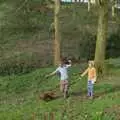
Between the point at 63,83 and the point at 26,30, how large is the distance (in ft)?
73.2

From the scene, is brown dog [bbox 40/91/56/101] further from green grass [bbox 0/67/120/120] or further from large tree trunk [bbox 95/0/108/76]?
large tree trunk [bbox 95/0/108/76]

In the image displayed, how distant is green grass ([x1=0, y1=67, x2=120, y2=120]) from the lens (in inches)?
645

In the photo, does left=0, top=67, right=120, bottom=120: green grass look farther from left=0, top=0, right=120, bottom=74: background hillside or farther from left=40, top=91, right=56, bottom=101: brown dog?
left=0, top=0, right=120, bottom=74: background hillside

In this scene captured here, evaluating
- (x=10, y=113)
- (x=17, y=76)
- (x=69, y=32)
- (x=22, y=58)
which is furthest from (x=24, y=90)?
(x=69, y=32)

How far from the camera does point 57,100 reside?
Result: 19.3 meters

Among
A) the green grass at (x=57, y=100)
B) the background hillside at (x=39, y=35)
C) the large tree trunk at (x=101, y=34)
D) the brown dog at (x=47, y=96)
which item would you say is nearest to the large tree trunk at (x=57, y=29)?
the background hillside at (x=39, y=35)

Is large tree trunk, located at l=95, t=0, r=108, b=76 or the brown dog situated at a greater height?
large tree trunk, located at l=95, t=0, r=108, b=76

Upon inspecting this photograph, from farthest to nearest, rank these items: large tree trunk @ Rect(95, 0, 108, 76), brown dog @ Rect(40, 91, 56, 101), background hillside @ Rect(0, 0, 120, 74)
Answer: background hillside @ Rect(0, 0, 120, 74) → large tree trunk @ Rect(95, 0, 108, 76) → brown dog @ Rect(40, 91, 56, 101)

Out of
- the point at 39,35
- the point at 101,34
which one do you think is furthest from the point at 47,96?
the point at 39,35

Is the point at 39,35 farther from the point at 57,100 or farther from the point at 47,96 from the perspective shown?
the point at 57,100

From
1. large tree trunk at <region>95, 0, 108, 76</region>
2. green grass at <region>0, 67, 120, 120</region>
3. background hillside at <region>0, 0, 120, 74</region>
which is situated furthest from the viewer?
background hillside at <region>0, 0, 120, 74</region>

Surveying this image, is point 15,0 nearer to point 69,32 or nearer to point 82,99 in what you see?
point 69,32

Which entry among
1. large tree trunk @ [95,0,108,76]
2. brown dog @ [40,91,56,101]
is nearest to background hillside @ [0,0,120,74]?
large tree trunk @ [95,0,108,76]

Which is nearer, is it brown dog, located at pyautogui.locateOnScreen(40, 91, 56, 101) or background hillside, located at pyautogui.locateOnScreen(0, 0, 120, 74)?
brown dog, located at pyautogui.locateOnScreen(40, 91, 56, 101)
